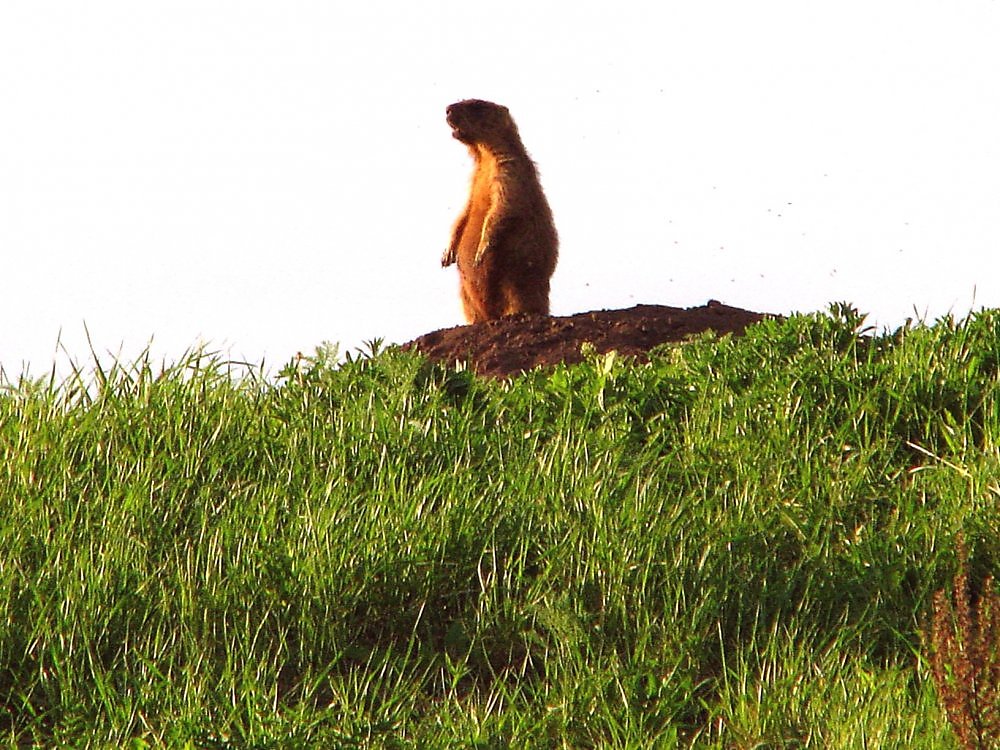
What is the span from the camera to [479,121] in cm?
1002

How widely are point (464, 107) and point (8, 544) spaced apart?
6.04 meters

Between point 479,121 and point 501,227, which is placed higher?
point 479,121

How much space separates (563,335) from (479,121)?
2.35 metres

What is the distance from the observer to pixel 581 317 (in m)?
8.92

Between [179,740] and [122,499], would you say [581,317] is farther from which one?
[179,740]

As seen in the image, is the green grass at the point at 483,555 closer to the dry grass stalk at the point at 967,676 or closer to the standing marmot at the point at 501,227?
the dry grass stalk at the point at 967,676

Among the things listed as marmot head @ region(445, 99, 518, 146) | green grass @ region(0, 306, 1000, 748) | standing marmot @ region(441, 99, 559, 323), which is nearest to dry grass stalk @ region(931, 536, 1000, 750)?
green grass @ region(0, 306, 1000, 748)

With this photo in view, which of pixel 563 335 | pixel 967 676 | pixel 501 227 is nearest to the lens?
pixel 967 676

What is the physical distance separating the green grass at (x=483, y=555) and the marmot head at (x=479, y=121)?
12.9 ft

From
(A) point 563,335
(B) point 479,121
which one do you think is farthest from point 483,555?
(B) point 479,121

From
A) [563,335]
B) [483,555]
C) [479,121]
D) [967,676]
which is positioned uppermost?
[479,121]

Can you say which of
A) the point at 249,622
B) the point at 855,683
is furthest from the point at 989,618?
the point at 249,622

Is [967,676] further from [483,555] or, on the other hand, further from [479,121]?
[479,121]

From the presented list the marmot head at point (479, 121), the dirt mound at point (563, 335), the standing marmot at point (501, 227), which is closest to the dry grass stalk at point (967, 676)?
the dirt mound at point (563, 335)
